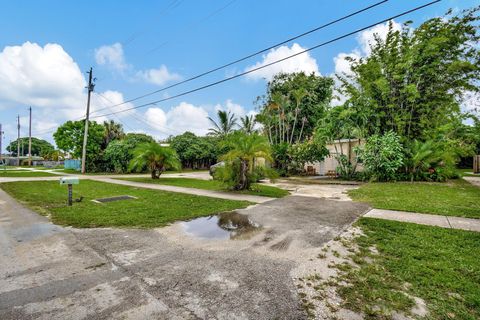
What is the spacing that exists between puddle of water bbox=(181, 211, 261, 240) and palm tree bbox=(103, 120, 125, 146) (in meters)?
24.7

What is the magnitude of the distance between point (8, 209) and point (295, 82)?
26.4m

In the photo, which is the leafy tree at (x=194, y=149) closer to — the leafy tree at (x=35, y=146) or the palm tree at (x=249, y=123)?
the palm tree at (x=249, y=123)

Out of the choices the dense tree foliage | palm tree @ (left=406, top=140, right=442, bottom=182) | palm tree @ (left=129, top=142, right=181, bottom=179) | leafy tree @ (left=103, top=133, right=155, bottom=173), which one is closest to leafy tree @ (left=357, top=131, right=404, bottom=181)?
palm tree @ (left=406, top=140, right=442, bottom=182)

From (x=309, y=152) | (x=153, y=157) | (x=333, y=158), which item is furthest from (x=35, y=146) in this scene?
(x=333, y=158)

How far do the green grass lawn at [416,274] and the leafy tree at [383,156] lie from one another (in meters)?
9.22

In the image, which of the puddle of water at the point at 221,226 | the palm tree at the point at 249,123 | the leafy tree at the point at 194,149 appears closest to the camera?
the puddle of water at the point at 221,226

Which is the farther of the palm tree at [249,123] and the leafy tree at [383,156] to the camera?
the palm tree at [249,123]

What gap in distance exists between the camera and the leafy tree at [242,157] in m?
9.57

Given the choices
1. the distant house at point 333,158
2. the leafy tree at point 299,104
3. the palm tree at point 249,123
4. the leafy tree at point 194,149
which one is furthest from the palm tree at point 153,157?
the palm tree at point 249,123

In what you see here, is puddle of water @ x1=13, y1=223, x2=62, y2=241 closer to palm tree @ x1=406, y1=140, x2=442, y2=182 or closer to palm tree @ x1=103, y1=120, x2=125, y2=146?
palm tree @ x1=406, y1=140, x2=442, y2=182

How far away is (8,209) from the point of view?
6715mm

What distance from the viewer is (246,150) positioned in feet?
31.4

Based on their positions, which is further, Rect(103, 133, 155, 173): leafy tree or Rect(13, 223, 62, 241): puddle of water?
Rect(103, 133, 155, 173): leafy tree

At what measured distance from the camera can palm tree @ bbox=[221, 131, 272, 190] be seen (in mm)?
9555
